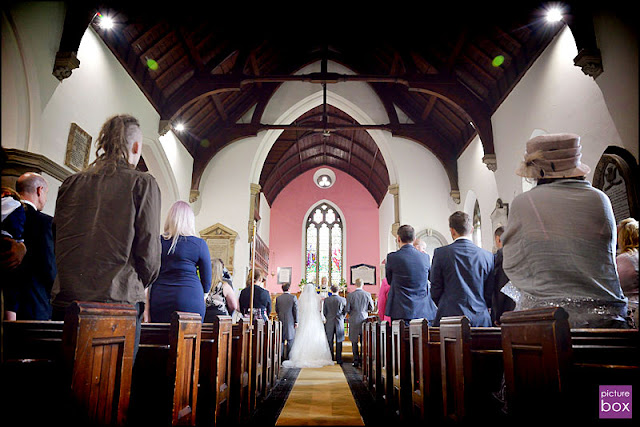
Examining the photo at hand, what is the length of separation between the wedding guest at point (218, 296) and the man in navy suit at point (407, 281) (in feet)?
4.19

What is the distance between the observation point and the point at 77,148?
533 centimetres

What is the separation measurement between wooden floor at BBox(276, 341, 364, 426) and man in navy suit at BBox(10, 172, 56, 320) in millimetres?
1645

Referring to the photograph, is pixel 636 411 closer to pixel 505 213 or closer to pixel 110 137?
pixel 110 137

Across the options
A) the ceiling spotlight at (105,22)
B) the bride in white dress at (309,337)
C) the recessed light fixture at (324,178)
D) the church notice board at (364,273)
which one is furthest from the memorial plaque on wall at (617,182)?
the recessed light fixture at (324,178)

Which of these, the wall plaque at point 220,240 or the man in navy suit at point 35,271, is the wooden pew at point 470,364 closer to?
the man in navy suit at point 35,271

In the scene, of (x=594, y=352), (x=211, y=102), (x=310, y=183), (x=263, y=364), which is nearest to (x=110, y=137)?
(x=594, y=352)

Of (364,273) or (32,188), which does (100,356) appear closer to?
(32,188)

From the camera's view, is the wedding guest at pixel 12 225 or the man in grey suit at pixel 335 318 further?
the man in grey suit at pixel 335 318

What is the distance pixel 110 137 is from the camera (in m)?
1.75

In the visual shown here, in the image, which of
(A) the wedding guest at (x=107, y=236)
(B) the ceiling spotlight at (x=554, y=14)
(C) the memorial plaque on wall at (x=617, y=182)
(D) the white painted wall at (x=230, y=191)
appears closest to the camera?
(A) the wedding guest at (x=107, y=236)

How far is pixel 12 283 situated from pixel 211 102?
7374 millimetres

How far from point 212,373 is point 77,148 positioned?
4106 mm

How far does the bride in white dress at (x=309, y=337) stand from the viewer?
288 inches

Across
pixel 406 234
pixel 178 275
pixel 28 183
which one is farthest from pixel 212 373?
pixel 406 234
